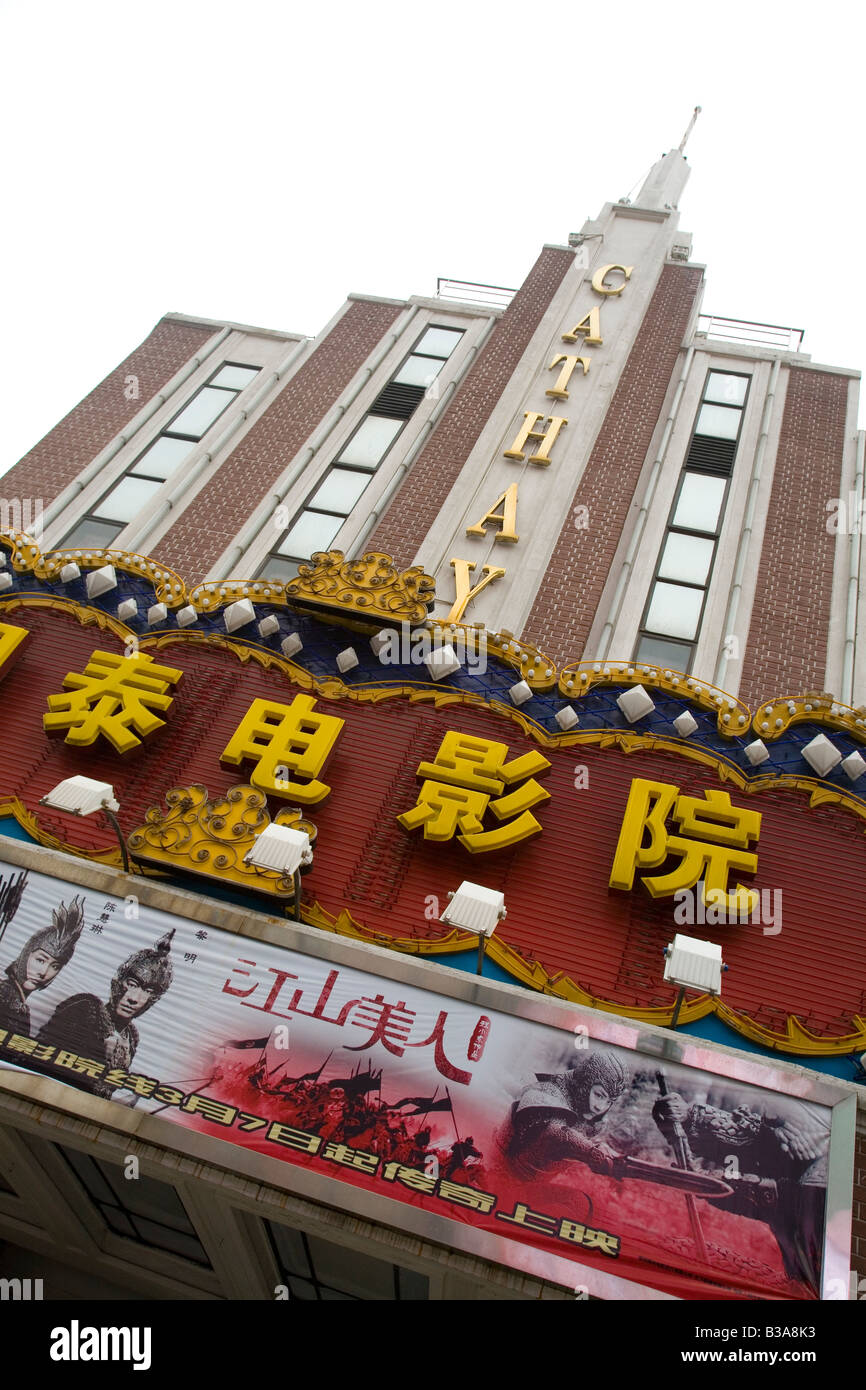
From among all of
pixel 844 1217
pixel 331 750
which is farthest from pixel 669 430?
pixel 844 1217

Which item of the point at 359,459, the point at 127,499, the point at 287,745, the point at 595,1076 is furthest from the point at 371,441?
the point at 595,1076

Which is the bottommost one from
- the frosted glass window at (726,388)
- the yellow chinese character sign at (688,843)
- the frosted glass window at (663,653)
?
the yellow chinese character sign at (688,843)

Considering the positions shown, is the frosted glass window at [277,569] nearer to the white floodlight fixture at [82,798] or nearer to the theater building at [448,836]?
the theater building at [448,836]

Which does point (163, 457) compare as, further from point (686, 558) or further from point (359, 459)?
point (686, 558)

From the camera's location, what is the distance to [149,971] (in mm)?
11164

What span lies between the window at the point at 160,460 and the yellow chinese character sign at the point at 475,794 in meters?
10.3

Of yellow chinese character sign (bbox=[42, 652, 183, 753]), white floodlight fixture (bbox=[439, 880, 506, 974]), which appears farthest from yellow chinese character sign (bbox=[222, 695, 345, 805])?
white floodlight fixture (bbox=[439, 880, 506, 974])

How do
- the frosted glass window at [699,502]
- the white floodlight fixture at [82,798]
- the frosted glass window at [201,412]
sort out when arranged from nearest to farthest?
the white floodlight fixture at [82,798] → the frosted glass window at [699,502] → the frosted glass window at [201,412]

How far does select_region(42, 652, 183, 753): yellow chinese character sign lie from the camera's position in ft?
46.7

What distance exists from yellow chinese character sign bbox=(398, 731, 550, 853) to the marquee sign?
0.12 feet

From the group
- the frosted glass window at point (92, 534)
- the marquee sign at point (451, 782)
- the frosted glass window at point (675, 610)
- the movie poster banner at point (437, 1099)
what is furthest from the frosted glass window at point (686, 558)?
the frosted glass window at point (92, 534)

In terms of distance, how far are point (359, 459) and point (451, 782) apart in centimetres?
1038

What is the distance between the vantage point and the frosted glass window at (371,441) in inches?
836

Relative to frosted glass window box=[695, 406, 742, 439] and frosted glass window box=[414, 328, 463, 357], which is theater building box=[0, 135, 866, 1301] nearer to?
frosted glass window box=[695, 406, 742, 439]
